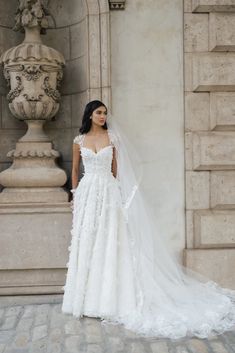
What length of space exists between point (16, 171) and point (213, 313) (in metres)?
2.29

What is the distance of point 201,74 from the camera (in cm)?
459

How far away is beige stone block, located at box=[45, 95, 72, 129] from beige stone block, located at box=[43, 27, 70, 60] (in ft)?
1.52

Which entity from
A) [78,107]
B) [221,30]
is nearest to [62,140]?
[78,107]

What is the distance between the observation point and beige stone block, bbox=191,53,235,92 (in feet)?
15.0

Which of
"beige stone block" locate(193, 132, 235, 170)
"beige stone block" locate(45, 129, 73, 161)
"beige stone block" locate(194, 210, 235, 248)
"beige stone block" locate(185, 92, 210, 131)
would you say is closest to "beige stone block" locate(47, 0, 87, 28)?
"beige stone block" locate(45, 129, 73, 161)

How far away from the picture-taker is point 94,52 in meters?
4.59

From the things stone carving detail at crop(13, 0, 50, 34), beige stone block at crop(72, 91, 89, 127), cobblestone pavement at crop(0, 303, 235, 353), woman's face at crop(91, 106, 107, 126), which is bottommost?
cobblestone pavement at crop(0, 303, 235, 353)

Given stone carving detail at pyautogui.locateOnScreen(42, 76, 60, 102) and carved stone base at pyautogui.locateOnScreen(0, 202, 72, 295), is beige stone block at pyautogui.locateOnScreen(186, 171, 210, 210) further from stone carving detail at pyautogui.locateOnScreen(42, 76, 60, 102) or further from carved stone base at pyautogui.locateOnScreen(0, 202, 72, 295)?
stone carving detail at pyautogui.locateOnScreen(42, 76, 60, 102)

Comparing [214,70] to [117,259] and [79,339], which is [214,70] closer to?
[117,259]

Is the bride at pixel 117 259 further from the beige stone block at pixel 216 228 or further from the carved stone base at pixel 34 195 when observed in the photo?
the beige stone block at pixel 216 228

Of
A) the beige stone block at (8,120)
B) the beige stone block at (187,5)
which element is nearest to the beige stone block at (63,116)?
the beige stone block at (8,120)

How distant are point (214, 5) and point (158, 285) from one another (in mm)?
2705

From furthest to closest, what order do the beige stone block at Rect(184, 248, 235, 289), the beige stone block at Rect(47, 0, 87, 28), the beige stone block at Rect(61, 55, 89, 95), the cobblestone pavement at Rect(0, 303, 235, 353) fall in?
the beige stone block at Rect(47, 0, 87, 28) < the beige stone block at Rect(61, 55, 89, 95) < the beige stone block at Rect(184, 248, 235, 289) < the cobblestone pavement at Rect(0, 303, 235, 353)

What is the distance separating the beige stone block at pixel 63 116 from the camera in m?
5.12
